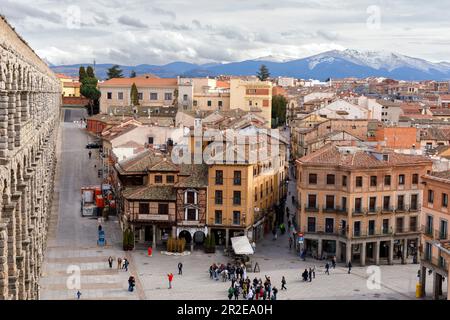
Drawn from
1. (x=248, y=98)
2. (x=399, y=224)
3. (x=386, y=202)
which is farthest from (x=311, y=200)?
(x=248, y=98)

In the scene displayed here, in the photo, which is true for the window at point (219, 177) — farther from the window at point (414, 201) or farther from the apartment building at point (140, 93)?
the apartment building at point (140, 93)

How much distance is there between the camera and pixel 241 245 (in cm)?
5797

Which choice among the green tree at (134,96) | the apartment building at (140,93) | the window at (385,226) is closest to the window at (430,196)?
the window at (385,226)

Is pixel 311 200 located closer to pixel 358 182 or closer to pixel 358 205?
pixel 358 205

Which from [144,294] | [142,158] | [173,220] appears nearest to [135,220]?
[173,220]

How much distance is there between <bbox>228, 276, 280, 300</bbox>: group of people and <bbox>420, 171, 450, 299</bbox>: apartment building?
35.1 feet

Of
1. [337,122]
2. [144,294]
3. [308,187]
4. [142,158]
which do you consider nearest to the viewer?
[144,294]

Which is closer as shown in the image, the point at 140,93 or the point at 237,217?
the point at 237,217

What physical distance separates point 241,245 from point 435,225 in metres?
16.5

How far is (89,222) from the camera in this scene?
2817 inches

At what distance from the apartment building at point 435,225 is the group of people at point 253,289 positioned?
1070 centimetres
